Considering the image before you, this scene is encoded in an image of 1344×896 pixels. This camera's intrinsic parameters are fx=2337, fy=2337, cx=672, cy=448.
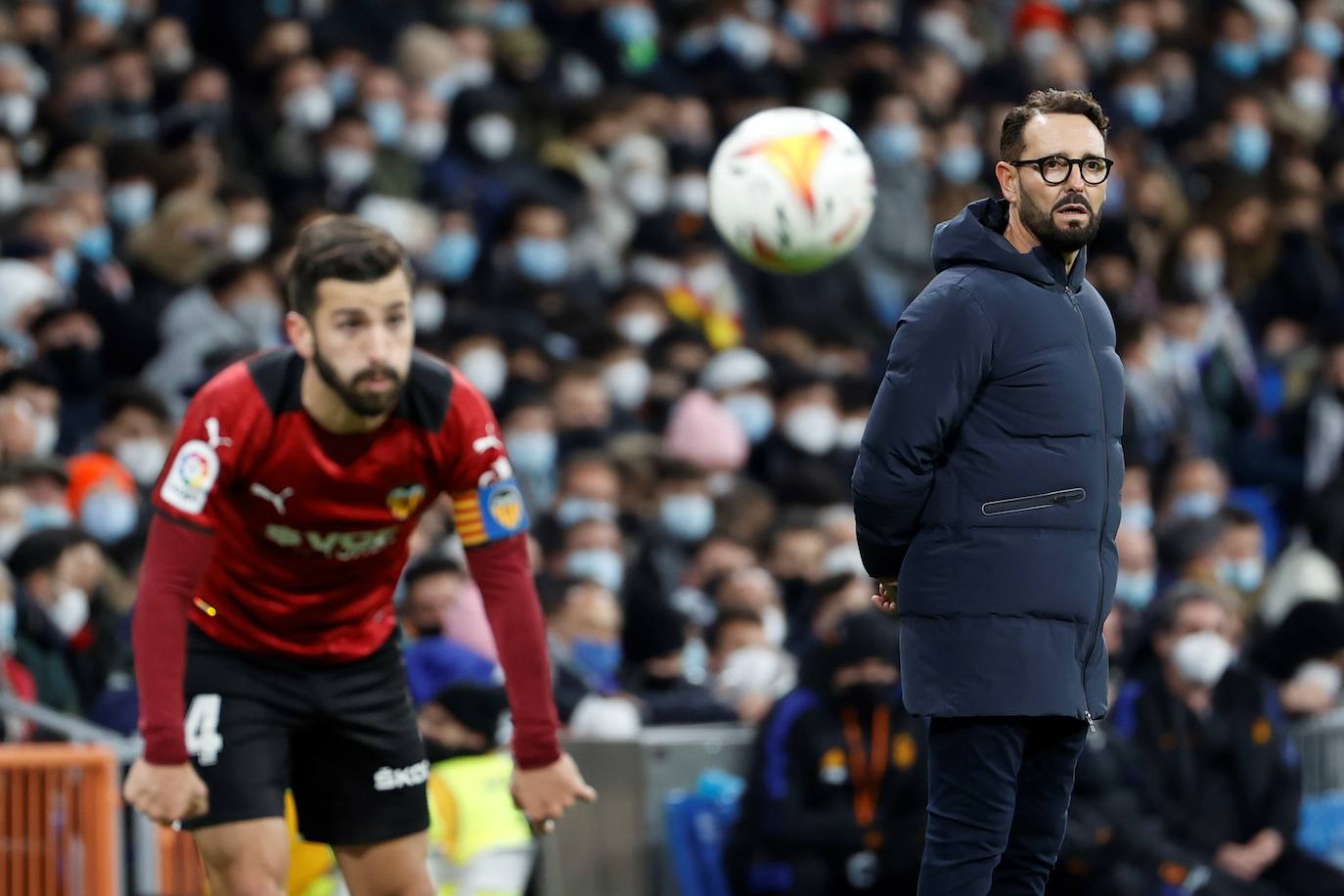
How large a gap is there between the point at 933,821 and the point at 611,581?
6436 mm

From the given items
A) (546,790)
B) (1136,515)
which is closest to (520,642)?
(546,790)

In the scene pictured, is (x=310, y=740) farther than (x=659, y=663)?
No

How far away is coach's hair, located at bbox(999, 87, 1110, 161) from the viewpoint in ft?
18.1

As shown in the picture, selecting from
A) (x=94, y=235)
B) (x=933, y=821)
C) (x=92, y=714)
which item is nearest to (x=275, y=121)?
(x=94, y=235)

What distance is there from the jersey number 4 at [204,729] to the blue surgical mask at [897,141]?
11855 millimetres

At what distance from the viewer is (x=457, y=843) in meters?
8.29

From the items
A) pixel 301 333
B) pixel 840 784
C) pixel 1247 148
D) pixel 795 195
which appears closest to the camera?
pixel 301 333

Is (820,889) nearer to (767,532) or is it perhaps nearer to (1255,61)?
(767,532)

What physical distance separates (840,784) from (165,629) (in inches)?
156

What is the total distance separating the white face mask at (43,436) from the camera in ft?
36.3

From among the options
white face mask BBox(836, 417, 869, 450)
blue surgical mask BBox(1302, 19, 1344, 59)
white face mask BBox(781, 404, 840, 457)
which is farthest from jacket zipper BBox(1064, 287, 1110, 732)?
blue surgical mask BBox(1302, 19, 1344, 59)

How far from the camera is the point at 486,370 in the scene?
13.4 metres

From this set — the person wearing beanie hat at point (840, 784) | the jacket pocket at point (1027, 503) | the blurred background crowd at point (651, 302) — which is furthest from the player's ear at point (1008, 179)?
the blurred background crowd at point (651, 302)

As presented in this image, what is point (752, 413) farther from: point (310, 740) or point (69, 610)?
point (310, 740)
